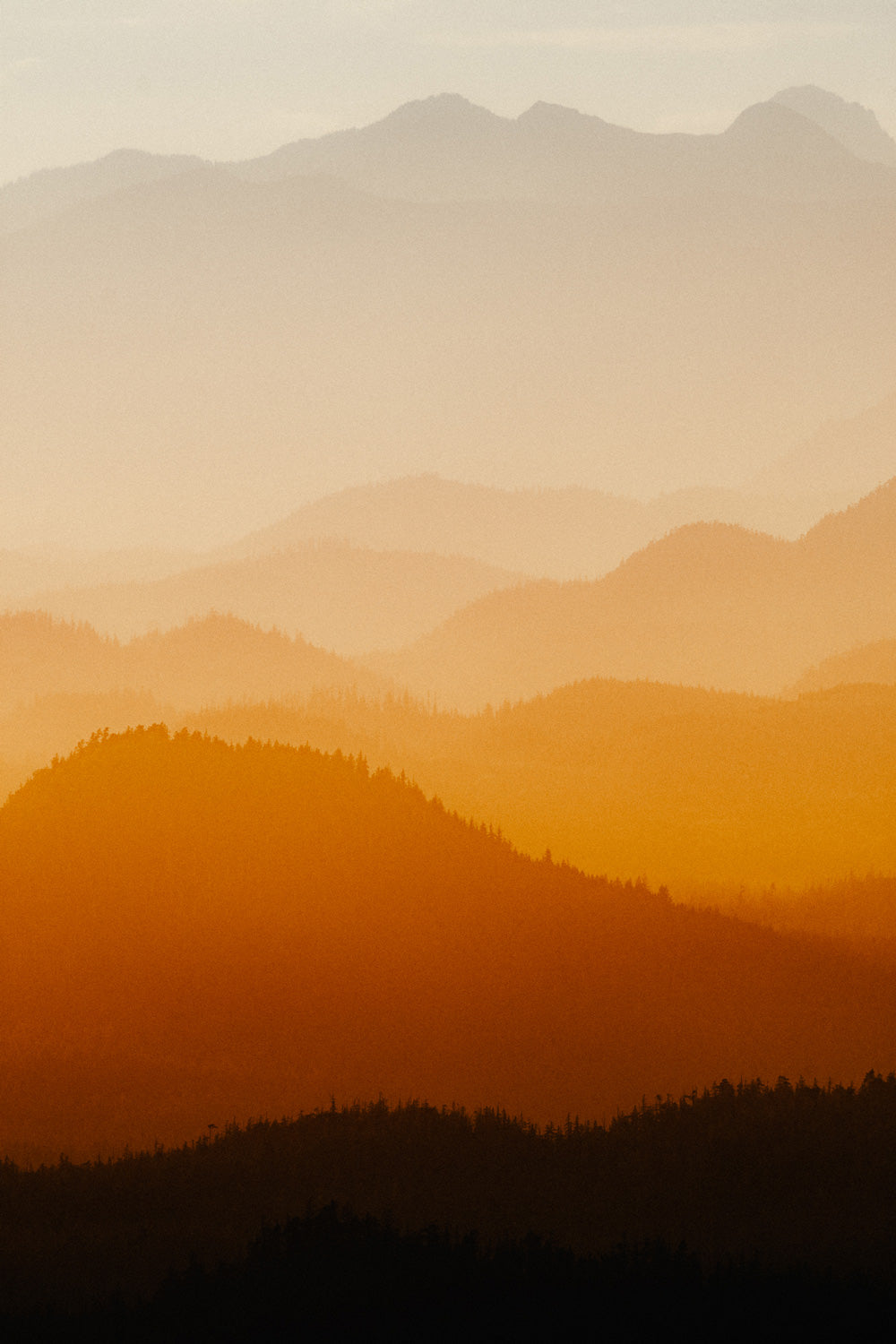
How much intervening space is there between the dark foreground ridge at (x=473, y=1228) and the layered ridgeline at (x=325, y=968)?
200cm

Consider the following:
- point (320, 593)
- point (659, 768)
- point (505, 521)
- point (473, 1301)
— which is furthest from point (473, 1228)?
point (505, 521)

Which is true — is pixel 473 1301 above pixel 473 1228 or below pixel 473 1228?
below

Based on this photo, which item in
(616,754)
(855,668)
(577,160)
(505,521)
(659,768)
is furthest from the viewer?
(577,160)

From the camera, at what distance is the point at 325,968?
729 inches

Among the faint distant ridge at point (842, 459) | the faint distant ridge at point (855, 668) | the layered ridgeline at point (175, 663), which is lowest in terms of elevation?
the faint distant ridge at point (855, 668)

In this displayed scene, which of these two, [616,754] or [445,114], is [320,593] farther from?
[445,114]

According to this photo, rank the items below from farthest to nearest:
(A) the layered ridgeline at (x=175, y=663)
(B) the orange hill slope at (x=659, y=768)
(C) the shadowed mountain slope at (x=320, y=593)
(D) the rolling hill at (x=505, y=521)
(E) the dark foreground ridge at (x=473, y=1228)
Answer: (D) the rolling hill at (x=505, y=521), (C) the shadowed mountain slope at (x=320, y=593), (A) the layered ridgeline at (x=175, y=663), (B) the orange hill slope at (x=659, y=768), (E) the dark foreground ridge at (x=473, y=1228)

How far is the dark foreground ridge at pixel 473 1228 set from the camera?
27.4ft

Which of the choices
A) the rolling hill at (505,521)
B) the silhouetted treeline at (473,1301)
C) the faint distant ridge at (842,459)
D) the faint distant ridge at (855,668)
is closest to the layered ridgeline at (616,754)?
the faint distant ridge at (855,668)

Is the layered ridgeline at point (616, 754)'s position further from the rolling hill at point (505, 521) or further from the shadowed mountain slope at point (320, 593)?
the rolling hill at point (505, 521)

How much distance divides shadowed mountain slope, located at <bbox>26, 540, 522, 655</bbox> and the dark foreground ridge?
54.6m

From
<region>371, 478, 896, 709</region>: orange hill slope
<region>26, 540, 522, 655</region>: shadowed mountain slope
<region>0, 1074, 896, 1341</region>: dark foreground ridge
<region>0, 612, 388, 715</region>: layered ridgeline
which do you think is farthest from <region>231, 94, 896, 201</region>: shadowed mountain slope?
<region>0, 1074, 896, 1341</region>: dark foreground ridge

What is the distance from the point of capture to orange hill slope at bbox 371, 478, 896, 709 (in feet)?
181

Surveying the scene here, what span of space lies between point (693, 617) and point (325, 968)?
41.8 meters
